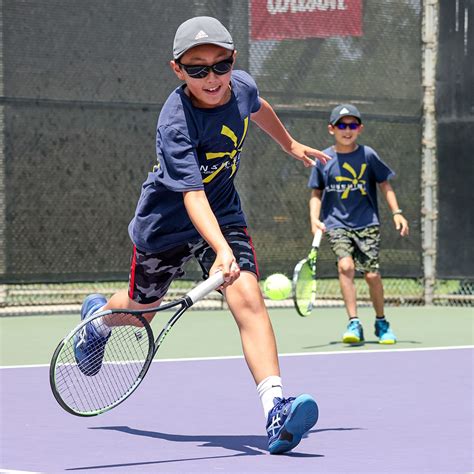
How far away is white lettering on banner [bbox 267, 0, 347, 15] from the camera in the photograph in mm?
11508

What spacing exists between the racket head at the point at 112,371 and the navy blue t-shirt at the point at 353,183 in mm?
4278

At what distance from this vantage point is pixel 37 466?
14.9 feet

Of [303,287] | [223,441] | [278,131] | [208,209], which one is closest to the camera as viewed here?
[208,209]

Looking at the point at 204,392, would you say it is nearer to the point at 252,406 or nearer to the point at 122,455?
the point at 252,406

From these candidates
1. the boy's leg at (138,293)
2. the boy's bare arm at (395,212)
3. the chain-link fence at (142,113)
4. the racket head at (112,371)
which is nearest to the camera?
the racket head at (112,371)

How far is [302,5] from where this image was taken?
11.7m

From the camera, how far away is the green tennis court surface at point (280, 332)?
8516mm

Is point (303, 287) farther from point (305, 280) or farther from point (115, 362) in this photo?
point (115, 362)

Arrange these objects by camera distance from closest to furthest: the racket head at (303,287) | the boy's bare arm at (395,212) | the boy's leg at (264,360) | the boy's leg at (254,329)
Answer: the boy's leg at (264,360) < the boy's leg at (254,329) < the racket head at (303,287) < the boy's bare arm at (395,212)

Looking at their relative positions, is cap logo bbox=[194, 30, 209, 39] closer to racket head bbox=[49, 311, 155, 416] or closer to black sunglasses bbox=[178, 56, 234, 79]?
black sunglasses bbox=[178, 56, 234, 79]

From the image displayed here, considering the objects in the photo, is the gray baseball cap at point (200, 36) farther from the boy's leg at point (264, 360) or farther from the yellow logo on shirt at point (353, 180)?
the yellow logo on shirt at point (353, 180)

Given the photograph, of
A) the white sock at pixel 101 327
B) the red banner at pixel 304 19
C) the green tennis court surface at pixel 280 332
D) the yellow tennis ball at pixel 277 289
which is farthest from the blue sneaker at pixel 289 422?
the red banner at pixel 304 19

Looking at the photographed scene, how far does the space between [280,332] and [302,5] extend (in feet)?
11.3

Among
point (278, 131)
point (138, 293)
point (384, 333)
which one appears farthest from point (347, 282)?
point (138, 293)
